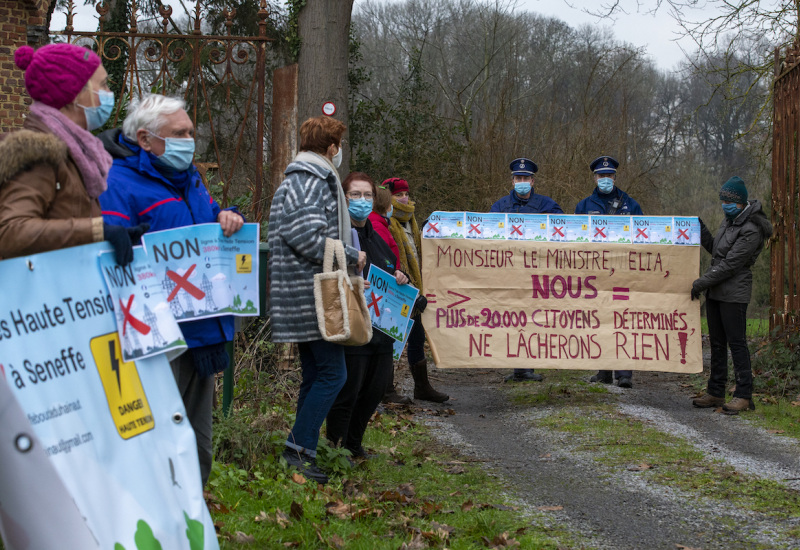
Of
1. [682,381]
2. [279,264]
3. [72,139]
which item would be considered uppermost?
[72,139]

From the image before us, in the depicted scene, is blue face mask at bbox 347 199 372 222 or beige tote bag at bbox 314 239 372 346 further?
blue face mask at bbox 347 199 372 222

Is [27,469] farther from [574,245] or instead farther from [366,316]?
[574,245]

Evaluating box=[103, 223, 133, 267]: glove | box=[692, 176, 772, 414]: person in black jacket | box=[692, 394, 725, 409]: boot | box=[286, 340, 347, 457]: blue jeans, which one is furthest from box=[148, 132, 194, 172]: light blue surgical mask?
box=[692, 394, 725, 409]: boot

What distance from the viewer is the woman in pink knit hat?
114 inches

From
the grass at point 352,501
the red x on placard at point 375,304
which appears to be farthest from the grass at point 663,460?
the red x on placard at point 375,304

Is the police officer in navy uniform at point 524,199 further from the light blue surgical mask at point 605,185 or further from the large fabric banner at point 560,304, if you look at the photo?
the large fabric banner at point 560,304

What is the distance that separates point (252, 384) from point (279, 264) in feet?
5.29

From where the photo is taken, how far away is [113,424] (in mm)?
3002

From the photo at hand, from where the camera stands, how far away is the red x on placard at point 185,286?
11.6 feet

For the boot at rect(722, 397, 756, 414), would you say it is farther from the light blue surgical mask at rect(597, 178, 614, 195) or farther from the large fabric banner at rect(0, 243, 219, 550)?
the large fabric banner at rect(0, 243, 219, 550)

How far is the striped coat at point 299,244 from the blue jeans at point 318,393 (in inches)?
6.2

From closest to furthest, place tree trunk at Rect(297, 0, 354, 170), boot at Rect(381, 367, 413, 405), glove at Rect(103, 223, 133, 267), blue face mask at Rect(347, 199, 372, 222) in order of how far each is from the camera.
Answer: glove at Rect(103, 223, 133, 267) < blue face mask at Rect(347, 199, 372, 222) < boot at Rect(381, 367, 413, 405) < tree trunk at Rect(297, 0, 354, 170)

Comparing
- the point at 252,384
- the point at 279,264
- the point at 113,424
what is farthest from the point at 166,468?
the point at 252,384

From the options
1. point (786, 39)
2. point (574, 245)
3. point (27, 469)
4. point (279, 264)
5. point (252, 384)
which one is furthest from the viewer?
point (786, 39)
